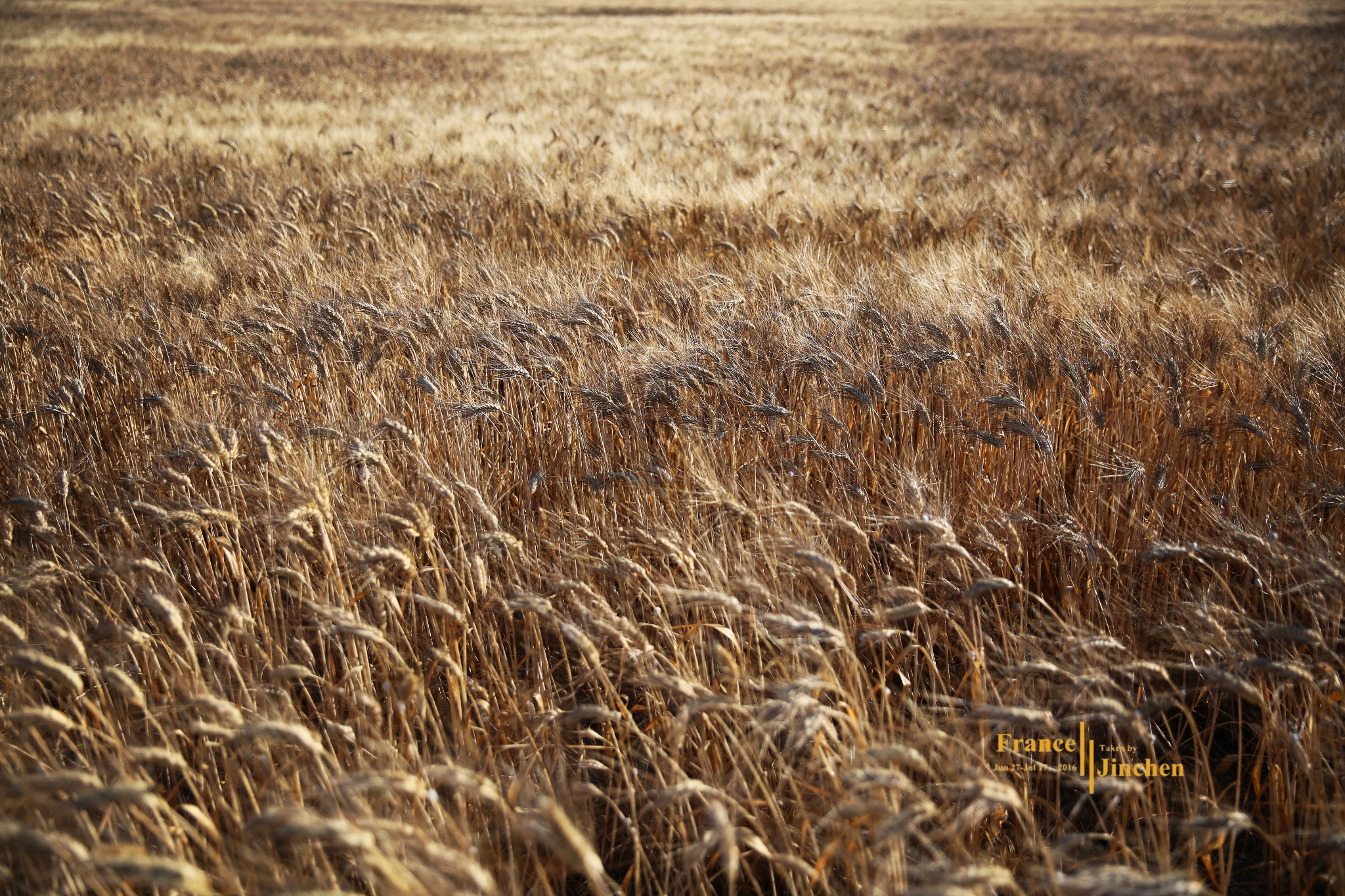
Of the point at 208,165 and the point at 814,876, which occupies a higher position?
the point at 208,165

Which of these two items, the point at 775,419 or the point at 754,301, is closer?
the point at 775,419

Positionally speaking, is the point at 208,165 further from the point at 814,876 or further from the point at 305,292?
the point at 814,876

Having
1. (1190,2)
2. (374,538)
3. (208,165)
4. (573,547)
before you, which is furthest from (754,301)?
(1190,2)

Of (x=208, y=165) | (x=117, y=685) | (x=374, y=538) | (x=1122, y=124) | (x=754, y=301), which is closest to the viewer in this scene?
(x=117, y=685)

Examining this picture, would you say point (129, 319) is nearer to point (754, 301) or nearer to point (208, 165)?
point (754, 301)

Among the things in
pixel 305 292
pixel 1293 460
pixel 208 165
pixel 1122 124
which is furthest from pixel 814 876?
pixel 1122 124

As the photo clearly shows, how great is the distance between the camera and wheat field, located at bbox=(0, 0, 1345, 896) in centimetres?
126

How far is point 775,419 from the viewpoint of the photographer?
2.40 m

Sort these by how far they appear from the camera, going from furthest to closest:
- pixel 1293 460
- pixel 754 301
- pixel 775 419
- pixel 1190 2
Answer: pixel 1190 2 → pixel 754 301 → pixel 775 419 → pixel 1293 460

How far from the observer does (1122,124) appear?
30.4 feet

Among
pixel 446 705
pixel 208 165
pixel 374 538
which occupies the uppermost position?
pixel 208 165

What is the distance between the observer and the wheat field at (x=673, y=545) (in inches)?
49.6

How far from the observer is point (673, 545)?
1634 millimetres

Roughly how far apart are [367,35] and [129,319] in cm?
2880
